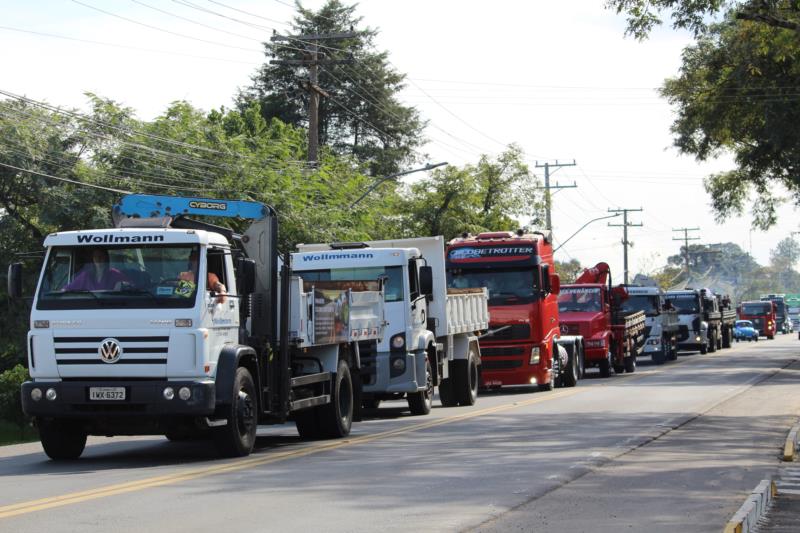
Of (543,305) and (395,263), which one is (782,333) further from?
(395,263)

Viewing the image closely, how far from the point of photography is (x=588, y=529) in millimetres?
9312

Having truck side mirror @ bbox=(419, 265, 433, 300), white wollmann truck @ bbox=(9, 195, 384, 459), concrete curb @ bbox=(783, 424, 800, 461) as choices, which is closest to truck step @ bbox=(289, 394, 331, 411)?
white wollmann truck @ bbox=(9, 195, 384, 459)

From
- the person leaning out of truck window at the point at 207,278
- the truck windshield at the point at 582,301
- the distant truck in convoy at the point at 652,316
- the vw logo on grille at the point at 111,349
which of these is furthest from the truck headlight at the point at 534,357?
the distant truck in convoy at the point at 652,316

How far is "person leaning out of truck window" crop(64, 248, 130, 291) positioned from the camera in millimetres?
13711

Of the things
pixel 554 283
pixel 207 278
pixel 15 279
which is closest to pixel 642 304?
pixel 554 283

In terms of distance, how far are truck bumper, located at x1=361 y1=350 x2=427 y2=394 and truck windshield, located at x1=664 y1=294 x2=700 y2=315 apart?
35375 mm

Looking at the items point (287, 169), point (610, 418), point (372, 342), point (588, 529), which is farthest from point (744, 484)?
point (287, 169)

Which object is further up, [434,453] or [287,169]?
[287,169]

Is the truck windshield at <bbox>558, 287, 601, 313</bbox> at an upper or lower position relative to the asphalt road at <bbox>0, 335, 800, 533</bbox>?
upper

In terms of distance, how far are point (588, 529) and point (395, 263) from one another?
41.6ft

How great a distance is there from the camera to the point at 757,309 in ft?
309

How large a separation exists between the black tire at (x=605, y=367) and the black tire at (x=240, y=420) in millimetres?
23303

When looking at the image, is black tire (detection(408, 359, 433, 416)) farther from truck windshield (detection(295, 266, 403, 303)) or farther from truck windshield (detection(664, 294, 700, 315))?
truck windshield (detection(664, 294, 700, 315))

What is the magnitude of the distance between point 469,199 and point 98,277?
49.5m
